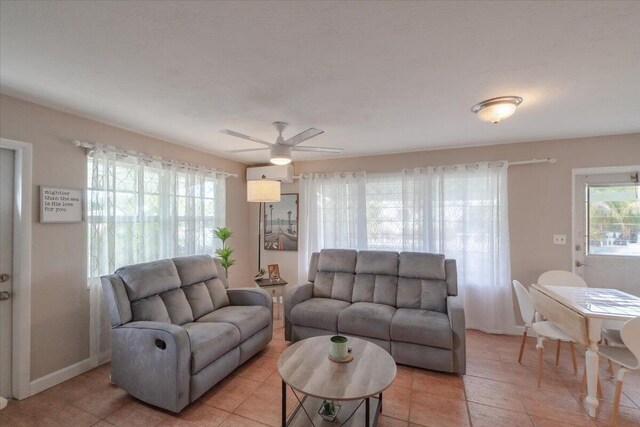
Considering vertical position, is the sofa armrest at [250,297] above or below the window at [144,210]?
below

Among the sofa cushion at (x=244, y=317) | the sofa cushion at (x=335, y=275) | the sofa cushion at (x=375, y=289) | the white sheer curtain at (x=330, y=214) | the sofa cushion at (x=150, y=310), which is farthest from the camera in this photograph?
the white sheer curtain at (x=330, y=214)

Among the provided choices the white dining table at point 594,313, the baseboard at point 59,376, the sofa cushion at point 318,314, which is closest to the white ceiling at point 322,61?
the white dining table at point 594,313

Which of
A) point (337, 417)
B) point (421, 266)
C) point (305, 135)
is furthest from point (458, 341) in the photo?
point (305, 135)

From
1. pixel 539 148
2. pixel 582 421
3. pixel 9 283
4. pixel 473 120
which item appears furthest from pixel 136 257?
pixel 539 148

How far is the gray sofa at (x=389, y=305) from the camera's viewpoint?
8.66 ft

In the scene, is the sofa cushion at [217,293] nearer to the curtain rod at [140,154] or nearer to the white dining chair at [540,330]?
the curtain rod at [140,154]

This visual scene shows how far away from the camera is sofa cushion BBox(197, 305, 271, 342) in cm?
271

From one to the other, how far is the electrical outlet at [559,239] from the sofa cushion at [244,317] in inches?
136

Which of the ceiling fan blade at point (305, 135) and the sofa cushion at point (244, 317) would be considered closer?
the ceiling fan blade at point (305, 135)

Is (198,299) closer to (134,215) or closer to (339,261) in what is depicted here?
(134,215)

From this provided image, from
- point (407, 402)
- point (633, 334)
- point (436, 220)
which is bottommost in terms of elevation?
point (407, 402)

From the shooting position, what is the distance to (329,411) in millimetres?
1930

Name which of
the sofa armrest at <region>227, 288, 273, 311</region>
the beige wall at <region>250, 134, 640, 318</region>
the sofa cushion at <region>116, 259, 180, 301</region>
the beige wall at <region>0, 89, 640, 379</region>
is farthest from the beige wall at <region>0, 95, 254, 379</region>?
the beige wall at <region>250, 134, 640, 318</region>

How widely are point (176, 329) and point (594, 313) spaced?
3.00m
